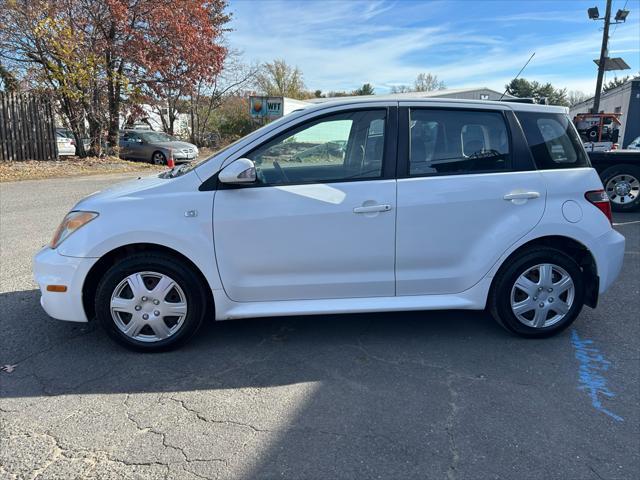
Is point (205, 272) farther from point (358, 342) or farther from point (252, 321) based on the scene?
point (358, 342)

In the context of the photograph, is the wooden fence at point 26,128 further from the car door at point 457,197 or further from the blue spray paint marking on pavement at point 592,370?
the blue spray paint marking on pavement at point 592,370

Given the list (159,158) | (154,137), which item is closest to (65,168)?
(159,158)

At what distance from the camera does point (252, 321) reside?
4258mm

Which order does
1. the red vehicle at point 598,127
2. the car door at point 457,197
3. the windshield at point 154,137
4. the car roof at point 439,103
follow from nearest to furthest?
1. the car door at point 457,197
2. the car roof at point 439,103
3. the red vehicle at point 598,127
4. the windshield at point 154,137

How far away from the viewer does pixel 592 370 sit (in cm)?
344

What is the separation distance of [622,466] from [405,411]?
1118mm

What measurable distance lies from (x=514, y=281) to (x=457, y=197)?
2.66ft

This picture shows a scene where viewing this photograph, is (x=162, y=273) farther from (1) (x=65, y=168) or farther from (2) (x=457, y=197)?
(1) (x=65, y=168)

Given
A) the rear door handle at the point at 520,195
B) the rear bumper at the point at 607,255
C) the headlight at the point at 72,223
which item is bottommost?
the rear bumper at the point at 607,255

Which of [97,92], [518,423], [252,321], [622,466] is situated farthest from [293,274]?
[97,92]

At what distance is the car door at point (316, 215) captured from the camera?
347 centimetres

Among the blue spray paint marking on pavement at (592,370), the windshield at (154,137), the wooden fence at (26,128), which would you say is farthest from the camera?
the windshield at (154,137)

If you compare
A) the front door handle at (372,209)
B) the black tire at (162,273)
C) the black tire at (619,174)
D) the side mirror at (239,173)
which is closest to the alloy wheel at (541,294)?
the front door handle at (372,209)

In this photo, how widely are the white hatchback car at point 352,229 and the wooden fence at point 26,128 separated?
1527cm
